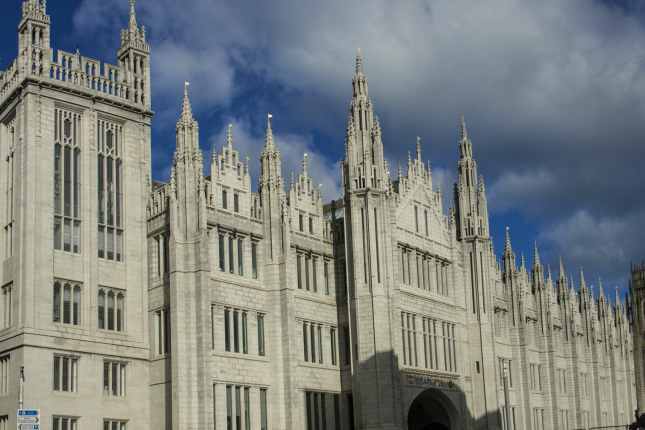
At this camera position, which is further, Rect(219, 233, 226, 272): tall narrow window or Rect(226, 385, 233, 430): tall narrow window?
Rect(219, 233, 226, 272): tall narrow window

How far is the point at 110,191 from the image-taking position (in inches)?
2205

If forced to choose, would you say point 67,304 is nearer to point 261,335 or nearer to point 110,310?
point 110,310

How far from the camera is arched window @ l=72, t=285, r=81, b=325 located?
52.1 meters

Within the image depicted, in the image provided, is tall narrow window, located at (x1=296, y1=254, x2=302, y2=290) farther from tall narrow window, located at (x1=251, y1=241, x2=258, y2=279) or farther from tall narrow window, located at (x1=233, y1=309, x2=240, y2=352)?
tall narrow window, located at (x1=233, y1=309, x2=240, y2=352)

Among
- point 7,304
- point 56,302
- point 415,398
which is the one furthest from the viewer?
point 415,398

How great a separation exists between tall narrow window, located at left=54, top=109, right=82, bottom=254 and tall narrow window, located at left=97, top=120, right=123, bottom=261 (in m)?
1.51

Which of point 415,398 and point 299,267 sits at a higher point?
point 299,267

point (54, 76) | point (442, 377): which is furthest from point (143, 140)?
point (442, 377)

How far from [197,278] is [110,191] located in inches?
303

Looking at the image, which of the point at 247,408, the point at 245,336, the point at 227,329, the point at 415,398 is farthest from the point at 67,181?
the point at 415,398

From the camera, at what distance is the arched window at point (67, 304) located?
51688 mm

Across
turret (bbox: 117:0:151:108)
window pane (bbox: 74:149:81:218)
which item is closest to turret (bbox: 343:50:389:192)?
turret (bbox: 117:0:151:108)

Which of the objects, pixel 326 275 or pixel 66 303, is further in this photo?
pixel 326 275

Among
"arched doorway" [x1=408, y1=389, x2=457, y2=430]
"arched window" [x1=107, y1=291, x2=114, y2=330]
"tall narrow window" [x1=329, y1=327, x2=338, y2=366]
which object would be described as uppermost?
"arched window" [x1=107, y1=291, x2=114, y2=330]
